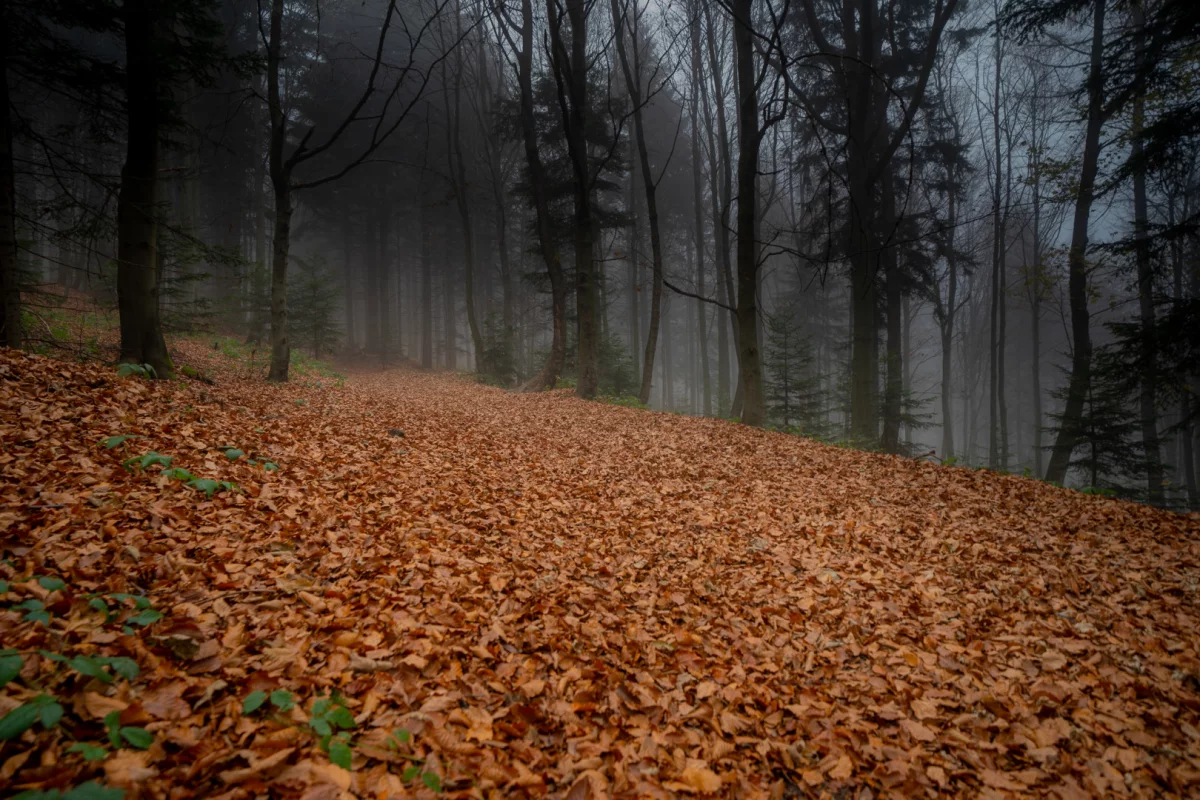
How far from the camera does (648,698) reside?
97.9 inches

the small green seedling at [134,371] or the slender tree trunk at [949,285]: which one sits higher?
the slender tree trunk at [949,285]

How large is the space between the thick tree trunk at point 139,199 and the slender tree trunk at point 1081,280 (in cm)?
1680

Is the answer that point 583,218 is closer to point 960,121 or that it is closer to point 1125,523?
point 1125,523

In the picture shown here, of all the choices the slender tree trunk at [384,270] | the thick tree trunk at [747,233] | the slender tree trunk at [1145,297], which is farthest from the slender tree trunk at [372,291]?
the slender tree trunk at [1145,297]

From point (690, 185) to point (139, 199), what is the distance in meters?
24.4

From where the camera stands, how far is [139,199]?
22.1 feet

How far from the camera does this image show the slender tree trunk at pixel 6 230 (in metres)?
6.11

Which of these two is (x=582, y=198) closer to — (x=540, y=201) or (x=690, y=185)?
(x=540, y=201)

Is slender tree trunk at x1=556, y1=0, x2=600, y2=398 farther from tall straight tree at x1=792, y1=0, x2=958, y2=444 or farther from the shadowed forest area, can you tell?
tall straight tree at x1=792, y1=0, x2=958, y2=444

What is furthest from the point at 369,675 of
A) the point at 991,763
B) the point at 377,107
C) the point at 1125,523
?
the point at 377,107

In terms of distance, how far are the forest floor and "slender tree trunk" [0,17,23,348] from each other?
2.19 meters

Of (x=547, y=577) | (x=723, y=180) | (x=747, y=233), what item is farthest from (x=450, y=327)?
(x=547, y=577)

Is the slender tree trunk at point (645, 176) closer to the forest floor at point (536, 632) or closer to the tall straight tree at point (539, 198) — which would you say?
the tall straight tree at point (539, 198)

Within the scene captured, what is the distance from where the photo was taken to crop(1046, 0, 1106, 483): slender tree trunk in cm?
1055
